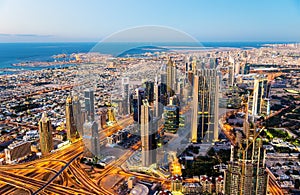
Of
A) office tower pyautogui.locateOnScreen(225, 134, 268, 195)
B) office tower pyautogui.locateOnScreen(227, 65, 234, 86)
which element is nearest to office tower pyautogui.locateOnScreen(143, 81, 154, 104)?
office tower pyautogui.locateOnScreen(225, 134, 268, 195)

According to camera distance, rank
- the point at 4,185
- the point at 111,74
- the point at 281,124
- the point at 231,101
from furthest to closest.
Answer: the point at 231,101
the point at 281,124
the point at 4,185
the point at 111,74

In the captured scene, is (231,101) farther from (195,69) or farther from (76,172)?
(76,172)

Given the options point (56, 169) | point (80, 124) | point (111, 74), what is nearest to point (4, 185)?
point (56, 169)

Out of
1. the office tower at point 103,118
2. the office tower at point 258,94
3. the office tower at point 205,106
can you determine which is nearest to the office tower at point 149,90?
the office tower at point 103,118

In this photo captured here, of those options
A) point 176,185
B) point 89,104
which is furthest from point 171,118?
point 89,104

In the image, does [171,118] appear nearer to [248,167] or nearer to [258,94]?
[248,167]

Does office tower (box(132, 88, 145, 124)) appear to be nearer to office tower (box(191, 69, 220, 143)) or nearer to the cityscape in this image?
the cityscape

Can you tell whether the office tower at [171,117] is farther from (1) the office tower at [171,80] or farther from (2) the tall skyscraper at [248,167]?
(2) the tall skyscraper at [248,167]
